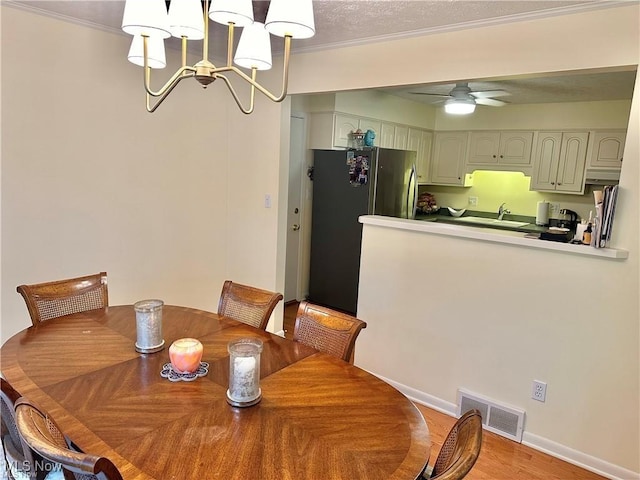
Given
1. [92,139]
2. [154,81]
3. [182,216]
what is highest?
[154,81]

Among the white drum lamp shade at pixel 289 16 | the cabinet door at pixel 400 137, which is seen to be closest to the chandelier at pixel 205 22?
the white drum lamp shade at pixel 289 16

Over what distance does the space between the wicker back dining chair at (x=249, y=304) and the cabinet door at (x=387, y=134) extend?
3.32m

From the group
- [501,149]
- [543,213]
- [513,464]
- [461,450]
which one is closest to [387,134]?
[501,149]

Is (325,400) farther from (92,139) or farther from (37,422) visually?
(92,139)

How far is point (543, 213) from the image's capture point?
17.3 ft

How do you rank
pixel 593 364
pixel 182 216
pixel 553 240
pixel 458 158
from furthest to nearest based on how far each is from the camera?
pixel 458 158, pixel 182 216, pixel 553 240, pixel 593 364

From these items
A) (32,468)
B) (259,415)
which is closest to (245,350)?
→ (259,415)

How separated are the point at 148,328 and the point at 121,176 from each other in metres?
1.80

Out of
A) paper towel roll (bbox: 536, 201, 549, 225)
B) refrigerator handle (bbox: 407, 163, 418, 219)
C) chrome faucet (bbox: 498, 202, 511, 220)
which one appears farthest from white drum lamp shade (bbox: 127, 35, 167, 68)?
chrome faucet (bbox: 498, 202, 511, 220)

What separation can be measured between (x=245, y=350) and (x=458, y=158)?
5.08 meters

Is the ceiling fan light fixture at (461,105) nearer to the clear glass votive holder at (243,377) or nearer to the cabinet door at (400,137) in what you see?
the cabinet door at (400,137)

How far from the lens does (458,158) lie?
19.1ft

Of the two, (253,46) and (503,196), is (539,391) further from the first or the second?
(503,196)

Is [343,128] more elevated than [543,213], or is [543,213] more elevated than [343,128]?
[343,128]
